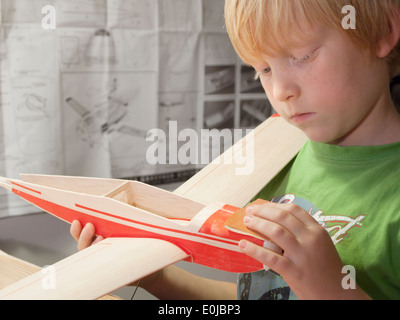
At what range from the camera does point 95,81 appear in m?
1.18

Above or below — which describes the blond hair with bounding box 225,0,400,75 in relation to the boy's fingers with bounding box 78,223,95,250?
above

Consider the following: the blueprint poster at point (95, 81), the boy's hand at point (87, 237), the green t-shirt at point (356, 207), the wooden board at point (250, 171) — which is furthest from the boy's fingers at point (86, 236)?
the blueprint poster at point (95, 81)

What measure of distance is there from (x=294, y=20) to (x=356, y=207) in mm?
257

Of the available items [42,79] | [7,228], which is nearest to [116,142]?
[42,79]

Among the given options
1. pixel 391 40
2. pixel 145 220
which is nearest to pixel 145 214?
pixel 145 220

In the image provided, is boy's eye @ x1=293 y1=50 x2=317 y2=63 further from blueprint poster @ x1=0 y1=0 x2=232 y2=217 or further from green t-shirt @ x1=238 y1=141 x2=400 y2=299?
blueprint poster @ x1=0 y1=0 x2=232 y2=217

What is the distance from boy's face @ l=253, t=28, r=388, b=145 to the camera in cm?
50

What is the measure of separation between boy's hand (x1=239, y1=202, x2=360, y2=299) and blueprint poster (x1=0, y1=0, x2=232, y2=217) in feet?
2.72

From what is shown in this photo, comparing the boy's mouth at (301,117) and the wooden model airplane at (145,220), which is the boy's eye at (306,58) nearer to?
the boy's mouth at (301,117)

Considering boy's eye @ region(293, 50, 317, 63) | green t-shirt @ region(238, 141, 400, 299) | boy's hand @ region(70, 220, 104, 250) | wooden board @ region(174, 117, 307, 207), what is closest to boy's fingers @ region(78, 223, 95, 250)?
boy's hand @ region(70, 220, 104, 250)

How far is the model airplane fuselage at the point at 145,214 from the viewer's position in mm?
586

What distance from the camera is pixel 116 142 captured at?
1.24 m

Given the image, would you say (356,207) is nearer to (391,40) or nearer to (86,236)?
(391,40)

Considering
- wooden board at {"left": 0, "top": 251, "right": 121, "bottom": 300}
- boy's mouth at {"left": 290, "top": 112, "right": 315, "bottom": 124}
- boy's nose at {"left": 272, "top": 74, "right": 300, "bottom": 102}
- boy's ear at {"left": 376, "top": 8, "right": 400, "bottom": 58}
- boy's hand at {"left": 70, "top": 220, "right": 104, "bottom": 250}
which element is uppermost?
boy's ear at {"left": 376, "top": 8, "right": 400, "bottom": 58}
